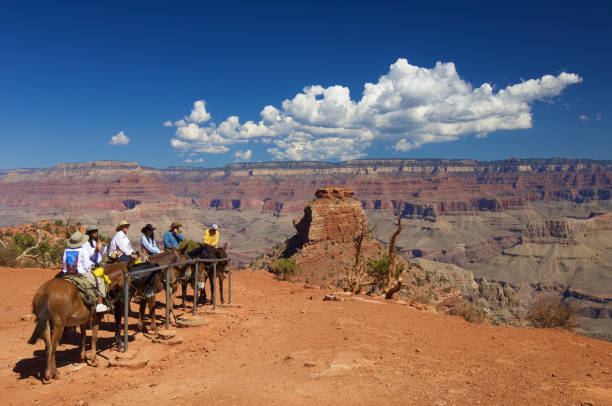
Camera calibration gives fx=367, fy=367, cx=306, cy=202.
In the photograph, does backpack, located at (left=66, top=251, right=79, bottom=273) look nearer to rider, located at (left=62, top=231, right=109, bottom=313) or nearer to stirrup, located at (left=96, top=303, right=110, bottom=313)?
rider, located at (left=62, top=231, right=109, bottom=313)

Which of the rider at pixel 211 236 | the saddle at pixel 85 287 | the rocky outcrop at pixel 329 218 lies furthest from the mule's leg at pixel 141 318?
the rocky outcrop at pixel 329 218

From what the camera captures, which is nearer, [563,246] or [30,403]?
[30,403]

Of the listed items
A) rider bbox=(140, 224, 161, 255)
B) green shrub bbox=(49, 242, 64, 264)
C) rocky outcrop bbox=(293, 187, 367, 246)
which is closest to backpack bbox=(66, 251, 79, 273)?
rider bbox=(140, 224, 161, 255)

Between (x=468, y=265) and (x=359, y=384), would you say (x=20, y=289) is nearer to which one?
(x=359, y=384)

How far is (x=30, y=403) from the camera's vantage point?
6.60 metres

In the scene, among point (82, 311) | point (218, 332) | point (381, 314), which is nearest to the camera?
point (82, 311)

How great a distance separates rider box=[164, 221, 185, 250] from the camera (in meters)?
13.4

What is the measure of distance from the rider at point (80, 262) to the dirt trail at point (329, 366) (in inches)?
64.5

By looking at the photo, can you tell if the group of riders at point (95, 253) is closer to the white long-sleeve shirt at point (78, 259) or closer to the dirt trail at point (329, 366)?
the white long-sleeve shirt at point (78, 259)

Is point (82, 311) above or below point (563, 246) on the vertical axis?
above

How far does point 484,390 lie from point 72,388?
26.6ft

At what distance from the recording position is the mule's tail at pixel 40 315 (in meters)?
7.38

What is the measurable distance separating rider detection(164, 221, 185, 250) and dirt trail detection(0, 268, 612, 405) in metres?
3.22

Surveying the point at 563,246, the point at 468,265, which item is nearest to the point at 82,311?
the point at 468,265
